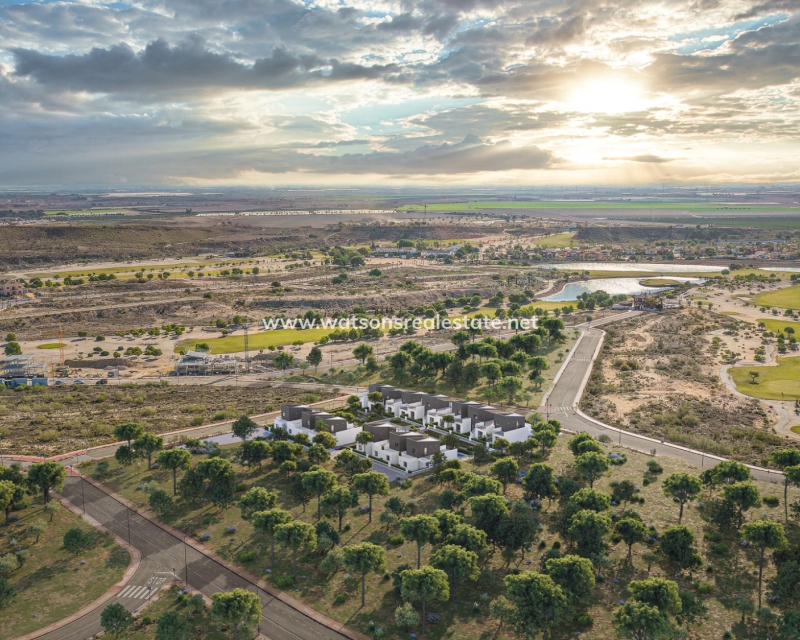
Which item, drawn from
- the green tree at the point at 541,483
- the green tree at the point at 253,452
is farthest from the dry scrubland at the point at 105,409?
the green tree at the point at 541,483

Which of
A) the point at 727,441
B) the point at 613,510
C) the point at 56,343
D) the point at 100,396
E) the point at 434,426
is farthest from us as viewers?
the point at 56,343

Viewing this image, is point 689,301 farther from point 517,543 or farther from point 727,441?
point 517,543

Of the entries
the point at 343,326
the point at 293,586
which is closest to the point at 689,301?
the point at 343,326

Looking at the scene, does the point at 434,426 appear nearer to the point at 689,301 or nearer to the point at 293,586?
the point at 293,586

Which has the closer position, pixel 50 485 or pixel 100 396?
pixel 50 485

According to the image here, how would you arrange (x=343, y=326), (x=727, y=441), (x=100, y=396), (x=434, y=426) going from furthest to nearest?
(x=343, y=326)
(x=100, y=396)
(x=434, y=426)
(x=727, y=441)

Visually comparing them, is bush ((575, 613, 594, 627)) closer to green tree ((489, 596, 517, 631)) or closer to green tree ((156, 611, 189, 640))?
green tree ((489, 596, 517, 631))

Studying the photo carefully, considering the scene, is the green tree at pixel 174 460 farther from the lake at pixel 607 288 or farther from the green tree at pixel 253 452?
the lake at pixel 607 288
